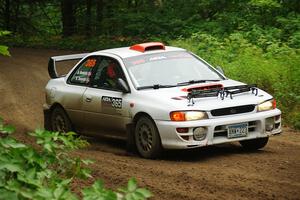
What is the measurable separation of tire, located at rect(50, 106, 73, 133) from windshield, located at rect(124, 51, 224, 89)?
163 cm

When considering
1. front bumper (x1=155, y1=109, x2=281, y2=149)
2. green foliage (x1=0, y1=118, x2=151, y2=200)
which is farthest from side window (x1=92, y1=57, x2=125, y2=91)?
green foliage (x1=0, y1=118, x2=151, y2=200)

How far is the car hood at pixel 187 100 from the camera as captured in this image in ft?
32.3

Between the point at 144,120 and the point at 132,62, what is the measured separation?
1372 millimetres

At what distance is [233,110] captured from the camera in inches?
394

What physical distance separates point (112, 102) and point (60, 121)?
1717 millimetres

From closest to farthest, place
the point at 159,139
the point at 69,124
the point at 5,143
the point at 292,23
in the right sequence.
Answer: the point at 5,143
the point at 159,139
the point at 69,124
the point at 292,23

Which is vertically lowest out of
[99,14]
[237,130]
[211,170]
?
[99,14]

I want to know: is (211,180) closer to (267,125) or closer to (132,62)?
(267,125)

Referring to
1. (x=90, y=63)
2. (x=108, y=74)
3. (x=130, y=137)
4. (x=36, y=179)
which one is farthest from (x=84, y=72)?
(x=36, y=179)

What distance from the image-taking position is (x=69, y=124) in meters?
12.2

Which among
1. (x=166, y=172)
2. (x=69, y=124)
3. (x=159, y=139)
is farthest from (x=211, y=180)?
(x=69, y=124)

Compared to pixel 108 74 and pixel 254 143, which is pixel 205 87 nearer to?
pixel 254 143

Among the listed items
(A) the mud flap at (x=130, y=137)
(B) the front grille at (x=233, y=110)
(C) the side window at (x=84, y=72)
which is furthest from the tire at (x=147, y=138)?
(C) the side window at (x=84, y=72)

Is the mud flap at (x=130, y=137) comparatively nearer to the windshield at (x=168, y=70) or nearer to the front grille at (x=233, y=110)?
the windshield at (x=168, y=70)
